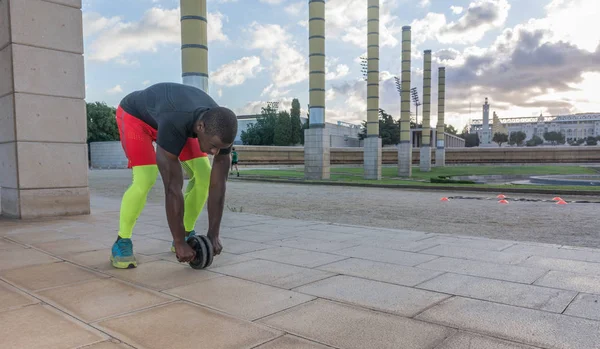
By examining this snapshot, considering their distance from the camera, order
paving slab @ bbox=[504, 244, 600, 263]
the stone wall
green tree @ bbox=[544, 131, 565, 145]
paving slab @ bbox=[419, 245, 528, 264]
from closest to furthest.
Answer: paving slab @ bbox=[419, 245, 528, 264], paving slab @ bbox=[504, 244, 600, 263], the stone wall, green tree @ bbox=[544, 131, 565, 145]

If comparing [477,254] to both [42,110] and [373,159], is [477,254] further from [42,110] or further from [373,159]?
[373,159]

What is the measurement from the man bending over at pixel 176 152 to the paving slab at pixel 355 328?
118 cm

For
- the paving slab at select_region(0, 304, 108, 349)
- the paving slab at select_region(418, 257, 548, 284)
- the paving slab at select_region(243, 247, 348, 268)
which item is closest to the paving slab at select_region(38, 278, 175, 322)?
the paving slab at select_region(0, 304, 108, 349)

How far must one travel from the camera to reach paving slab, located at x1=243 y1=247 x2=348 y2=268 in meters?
4.03

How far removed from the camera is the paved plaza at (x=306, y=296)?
7.62ft

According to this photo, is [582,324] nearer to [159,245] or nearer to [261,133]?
[159,245]

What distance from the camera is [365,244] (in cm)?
492

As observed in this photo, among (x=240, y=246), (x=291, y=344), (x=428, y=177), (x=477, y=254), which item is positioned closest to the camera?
(x=291, y=344)

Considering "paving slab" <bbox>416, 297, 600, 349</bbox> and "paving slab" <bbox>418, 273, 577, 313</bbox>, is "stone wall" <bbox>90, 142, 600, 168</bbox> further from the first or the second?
"paving slab" <bbox>416, 297, 600, 349</bbox>

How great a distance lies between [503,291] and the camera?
315cm

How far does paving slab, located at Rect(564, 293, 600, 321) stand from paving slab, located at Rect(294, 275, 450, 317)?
2.42ft

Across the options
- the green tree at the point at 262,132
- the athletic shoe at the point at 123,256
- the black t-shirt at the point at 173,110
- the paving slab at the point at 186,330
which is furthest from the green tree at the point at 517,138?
the paving slab at the point at 186,330

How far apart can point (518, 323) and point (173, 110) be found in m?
2.64

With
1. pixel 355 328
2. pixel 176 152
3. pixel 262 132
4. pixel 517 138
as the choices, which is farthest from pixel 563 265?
pixel 517 138
